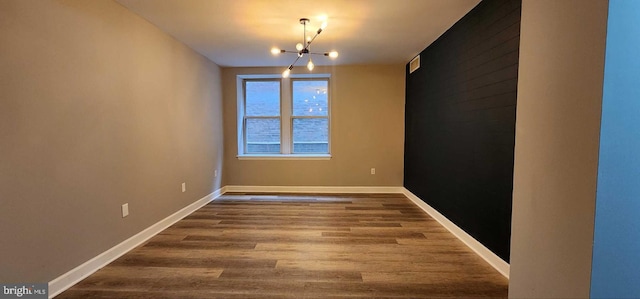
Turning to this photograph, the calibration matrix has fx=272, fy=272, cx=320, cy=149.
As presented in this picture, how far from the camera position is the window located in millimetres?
5207

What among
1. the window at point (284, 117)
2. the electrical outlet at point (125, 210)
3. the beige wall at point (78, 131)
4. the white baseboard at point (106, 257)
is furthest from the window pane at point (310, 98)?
the electrical outlet at point (125, 210)

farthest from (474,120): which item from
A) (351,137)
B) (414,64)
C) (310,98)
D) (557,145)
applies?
(310,98)

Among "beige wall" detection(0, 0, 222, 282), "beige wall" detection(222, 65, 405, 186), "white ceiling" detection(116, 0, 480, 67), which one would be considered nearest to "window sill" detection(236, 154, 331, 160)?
"beige wall" detection(222, 65, 405, 186)

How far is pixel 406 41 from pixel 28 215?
3.92 meters

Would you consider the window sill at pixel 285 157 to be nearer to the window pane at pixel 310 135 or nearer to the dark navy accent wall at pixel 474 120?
the window pane at pixel 310 135

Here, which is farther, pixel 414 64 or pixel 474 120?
pixel 414 64

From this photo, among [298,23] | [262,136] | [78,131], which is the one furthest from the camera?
[262,136]

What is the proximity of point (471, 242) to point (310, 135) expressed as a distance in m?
3.34

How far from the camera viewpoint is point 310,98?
17.2ft

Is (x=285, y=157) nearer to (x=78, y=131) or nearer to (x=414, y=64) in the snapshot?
(x=414, y=64)

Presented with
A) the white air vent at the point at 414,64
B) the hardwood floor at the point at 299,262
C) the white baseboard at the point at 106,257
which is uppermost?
the white air vent at the point at 414,64

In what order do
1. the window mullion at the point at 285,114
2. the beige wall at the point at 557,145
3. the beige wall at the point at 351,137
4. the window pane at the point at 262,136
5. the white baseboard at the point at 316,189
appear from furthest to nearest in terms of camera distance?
the window pane at the point at 262,136 < the window mullion at the point at 285,114 < the white baseboard at the point at 316,189 < the beige wall at the point at 351,137 < the beige wall at the point at 557,145

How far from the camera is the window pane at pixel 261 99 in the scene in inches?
208

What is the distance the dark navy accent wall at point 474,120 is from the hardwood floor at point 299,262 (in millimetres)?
391
